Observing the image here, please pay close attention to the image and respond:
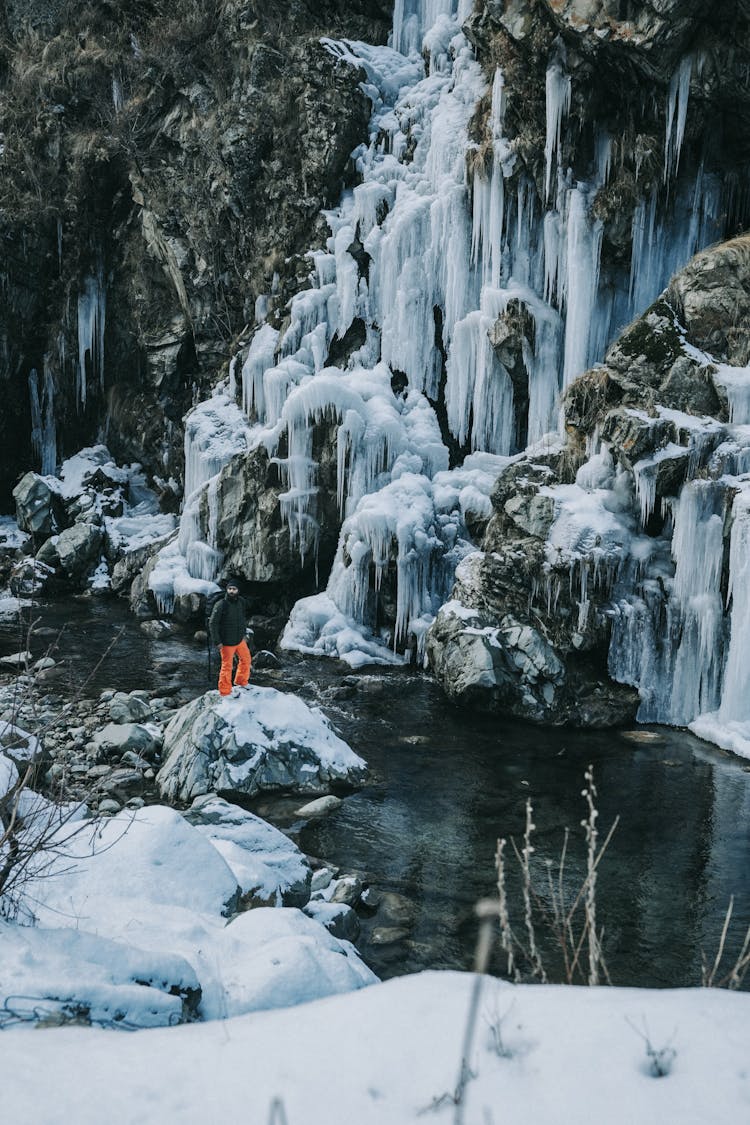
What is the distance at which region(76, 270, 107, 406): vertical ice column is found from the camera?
2541 centimetres

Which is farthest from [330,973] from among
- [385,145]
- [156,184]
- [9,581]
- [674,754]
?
[156,184]

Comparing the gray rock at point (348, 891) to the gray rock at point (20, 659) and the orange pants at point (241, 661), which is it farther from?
the orange pants at point (241, 661)

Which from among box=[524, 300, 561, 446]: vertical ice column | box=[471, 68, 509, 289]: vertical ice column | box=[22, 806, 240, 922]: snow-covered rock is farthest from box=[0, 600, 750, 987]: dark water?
box=[471, 68, 509, 289]: vertical ice column

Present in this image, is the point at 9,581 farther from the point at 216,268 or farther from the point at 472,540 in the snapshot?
the point at 472,540

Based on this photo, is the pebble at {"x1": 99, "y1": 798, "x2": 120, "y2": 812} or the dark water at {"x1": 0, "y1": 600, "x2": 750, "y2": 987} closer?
the dark water at {"x1": 0, "y1": 600, "x2": 750, "y2": 987}

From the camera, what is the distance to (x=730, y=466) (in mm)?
10984

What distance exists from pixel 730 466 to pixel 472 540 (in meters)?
5.95

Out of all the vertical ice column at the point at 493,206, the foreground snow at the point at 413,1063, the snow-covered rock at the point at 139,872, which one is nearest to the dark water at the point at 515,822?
the snow-covered rock at the point at 139,872

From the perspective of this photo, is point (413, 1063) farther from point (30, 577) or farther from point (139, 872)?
point (30, 577)

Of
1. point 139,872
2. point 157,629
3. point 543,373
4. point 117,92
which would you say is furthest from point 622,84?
point 117,92

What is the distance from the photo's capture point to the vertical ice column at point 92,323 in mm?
25406

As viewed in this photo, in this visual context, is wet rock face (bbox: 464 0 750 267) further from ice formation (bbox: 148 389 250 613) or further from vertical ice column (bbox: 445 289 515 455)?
ice formation (bbox: 148 389 250 613)

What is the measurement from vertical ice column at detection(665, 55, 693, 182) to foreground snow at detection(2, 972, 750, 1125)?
1617 centimetres

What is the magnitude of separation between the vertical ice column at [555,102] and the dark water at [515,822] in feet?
38.9
